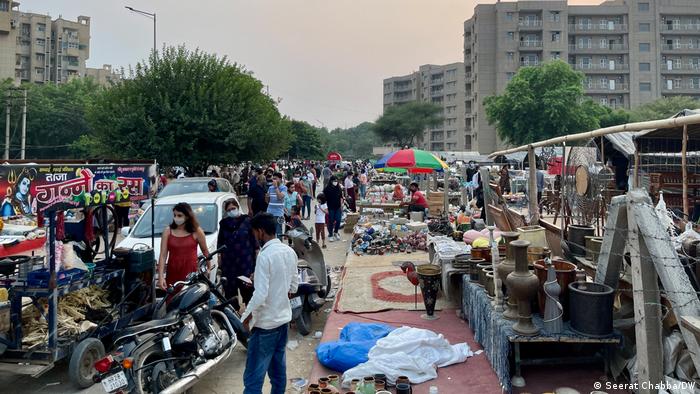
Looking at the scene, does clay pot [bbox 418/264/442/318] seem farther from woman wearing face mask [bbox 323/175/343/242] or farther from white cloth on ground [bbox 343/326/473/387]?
woman wearing face mask [bbox 323/175/343/242]

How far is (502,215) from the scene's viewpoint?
8461mm

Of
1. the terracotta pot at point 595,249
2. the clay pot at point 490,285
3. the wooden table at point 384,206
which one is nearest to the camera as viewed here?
the clay pot at point 490,285

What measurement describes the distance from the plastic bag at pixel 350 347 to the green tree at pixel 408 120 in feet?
239

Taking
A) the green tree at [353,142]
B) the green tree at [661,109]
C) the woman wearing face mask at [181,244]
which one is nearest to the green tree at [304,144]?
the green tree at [661,109]

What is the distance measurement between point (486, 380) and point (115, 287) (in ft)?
13.5

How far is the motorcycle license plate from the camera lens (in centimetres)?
364

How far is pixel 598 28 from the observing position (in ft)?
200

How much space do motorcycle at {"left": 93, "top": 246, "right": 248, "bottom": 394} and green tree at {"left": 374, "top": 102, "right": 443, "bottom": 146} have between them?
2885 inches

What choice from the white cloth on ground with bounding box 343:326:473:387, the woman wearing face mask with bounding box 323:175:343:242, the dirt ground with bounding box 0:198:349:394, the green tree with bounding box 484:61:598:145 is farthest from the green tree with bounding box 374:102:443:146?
the white cloth on ground with bounding box 343:326:473:387

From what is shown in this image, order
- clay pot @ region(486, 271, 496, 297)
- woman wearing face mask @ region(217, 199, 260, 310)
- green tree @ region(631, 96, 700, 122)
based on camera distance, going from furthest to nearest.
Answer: green tree @ region(631, 96, 700, 122) → woman wearing face mask @ region(217, 199, 260, 310) → clay pot @ region(486, 271, 496, 297)

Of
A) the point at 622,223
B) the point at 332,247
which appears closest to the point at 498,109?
the point at 332,247

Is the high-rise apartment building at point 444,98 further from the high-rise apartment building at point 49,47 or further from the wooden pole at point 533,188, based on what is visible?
the wooden pole at point 533,188

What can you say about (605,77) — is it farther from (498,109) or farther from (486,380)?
(486,380)

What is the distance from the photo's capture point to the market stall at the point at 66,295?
439 cm
